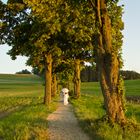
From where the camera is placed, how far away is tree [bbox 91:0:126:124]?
20734mm

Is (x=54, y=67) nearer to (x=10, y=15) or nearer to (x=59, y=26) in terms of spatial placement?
(x=10, y=15)

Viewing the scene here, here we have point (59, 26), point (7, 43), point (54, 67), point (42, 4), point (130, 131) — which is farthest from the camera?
point (54, 67)

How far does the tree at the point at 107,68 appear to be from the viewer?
20.7 m

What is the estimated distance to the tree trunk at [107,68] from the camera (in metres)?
20.7

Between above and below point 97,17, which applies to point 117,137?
below

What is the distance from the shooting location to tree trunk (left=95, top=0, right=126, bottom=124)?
20719mm

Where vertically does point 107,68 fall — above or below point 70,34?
below

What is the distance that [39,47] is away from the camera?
36.4 metres

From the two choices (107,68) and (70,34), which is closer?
(107,68)

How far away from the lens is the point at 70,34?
36.6 metres

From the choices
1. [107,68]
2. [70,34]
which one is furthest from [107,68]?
[70,34]

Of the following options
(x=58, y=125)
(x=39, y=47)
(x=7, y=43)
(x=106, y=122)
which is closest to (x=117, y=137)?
(x=106, y=122)

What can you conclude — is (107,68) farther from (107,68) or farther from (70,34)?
(70,34)

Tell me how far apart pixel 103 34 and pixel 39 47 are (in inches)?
620
